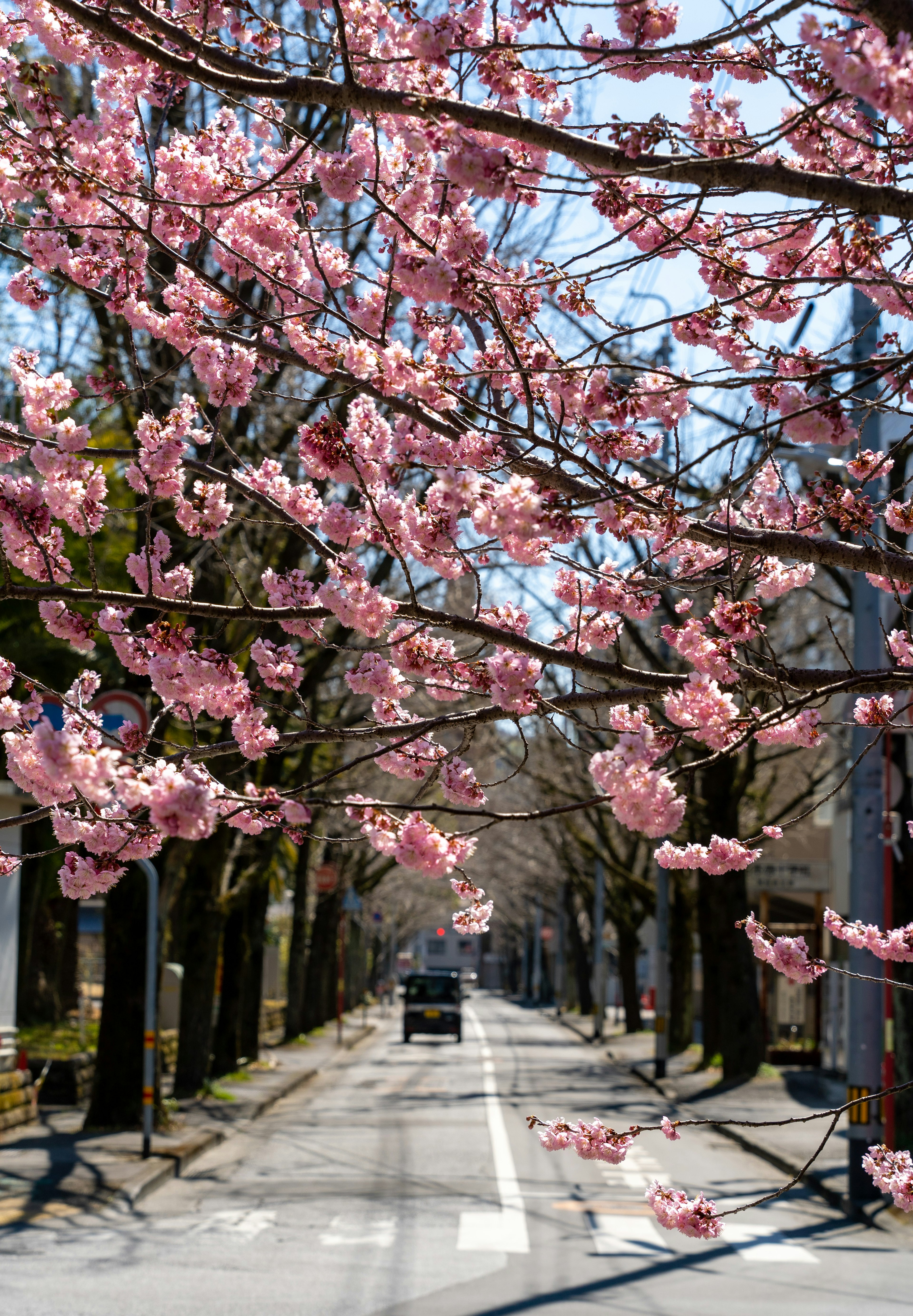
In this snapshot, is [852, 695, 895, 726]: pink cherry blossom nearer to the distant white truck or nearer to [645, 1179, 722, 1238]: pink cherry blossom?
[645, 1179, 722, 1238]: pink cherry blossom

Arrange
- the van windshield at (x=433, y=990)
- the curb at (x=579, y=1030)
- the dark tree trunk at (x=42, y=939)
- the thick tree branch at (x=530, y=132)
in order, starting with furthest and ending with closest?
the van windshield at (x=433, y=990) < the curb at (x=579, y=1030) < the dark tree trunk at (x=42, y=939) < the thick tree branch at (x=530, y=132)

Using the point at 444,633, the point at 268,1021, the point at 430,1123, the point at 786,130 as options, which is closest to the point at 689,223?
the point at 786,130

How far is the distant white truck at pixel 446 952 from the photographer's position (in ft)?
Answer: 543

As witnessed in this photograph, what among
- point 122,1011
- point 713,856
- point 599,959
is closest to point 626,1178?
point 122,1011

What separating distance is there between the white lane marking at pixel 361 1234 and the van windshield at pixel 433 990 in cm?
3051

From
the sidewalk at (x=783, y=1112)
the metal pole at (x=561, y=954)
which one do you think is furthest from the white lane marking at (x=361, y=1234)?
the metal pole at (x=561, y=954)

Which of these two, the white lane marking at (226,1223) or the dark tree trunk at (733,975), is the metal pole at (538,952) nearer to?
the dark tree trunk at (733,975)

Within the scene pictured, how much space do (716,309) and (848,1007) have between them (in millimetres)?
10014

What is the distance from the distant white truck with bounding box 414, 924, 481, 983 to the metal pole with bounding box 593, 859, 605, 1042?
4732 inches

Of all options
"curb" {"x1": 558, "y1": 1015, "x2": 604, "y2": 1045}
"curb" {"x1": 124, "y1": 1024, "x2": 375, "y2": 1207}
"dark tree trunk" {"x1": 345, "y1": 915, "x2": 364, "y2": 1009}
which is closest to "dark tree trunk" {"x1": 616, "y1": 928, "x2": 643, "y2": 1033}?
"curb" {"x1": 558, "y1": 1015, "x2": 604, "y2": 1045}

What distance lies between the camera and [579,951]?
60.5 m

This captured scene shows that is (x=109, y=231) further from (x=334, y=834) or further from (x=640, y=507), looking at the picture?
(x=334, y=834)

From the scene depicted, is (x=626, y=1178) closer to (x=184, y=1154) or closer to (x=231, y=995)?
(x=184, y=1154)

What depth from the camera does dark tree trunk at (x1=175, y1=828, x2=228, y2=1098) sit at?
818 inches
